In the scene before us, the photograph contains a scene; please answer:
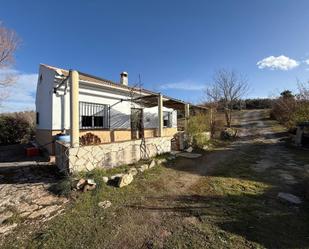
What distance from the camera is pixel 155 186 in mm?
5746

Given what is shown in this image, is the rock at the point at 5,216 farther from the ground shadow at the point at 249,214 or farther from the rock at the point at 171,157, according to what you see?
the rock at the point at 171,157

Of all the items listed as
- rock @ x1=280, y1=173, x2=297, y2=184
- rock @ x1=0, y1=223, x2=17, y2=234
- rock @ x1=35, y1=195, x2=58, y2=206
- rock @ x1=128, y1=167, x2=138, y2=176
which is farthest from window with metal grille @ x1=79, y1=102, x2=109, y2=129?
rock @ x1=280, y1=173, x2=297, y2=184

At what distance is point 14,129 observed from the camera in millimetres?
14383

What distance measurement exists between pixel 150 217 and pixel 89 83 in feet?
25.2

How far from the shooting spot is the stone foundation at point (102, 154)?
5.83 m

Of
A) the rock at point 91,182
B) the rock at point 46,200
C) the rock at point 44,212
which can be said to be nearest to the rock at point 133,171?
the rock at point 91,182

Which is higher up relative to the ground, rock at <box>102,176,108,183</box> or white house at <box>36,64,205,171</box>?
white house at <box>36,64,205,171</box>

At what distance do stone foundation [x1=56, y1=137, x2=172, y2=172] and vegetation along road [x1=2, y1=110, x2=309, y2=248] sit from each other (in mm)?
516

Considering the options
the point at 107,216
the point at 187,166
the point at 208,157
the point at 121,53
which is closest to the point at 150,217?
the point at 107,216

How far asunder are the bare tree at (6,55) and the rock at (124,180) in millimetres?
14408

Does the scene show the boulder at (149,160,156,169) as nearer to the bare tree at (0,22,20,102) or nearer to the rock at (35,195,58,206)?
the rock at (35,195,58,206)

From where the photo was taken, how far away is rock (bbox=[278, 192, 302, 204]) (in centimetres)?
464

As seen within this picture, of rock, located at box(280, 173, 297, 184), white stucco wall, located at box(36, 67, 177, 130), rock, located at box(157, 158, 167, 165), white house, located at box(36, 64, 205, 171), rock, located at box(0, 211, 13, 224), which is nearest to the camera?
rock, located at box(0, 211, 13, 224)

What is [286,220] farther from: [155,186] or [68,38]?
[68,38]
